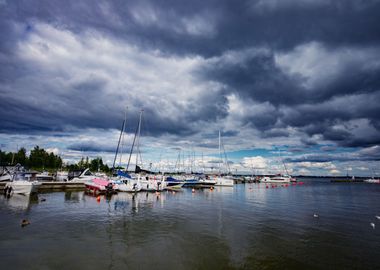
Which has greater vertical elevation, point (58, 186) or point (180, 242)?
point (58, 186)

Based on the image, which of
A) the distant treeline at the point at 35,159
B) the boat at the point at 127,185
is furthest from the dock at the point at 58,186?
the distant treeline at the point at 35,159

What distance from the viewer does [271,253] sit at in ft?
56.6

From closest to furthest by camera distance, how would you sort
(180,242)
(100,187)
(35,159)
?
(180,242) → (100,187) → (35,159)

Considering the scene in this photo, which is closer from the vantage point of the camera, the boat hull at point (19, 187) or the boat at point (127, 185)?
the boat hull at point (19, 187)

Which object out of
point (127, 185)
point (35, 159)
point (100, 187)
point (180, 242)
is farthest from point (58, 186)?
point (35, 159)

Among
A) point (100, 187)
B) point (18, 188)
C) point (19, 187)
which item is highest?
point (100, 187)

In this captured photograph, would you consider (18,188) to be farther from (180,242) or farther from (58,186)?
(180,242)

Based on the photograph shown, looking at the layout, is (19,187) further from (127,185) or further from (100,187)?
(127,185)

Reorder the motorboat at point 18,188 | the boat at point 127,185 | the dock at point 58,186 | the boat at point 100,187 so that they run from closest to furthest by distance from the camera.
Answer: the motorboat at point 18,188, the boat at point 100,187, the dock at point 58,186, the boat at point 127,185

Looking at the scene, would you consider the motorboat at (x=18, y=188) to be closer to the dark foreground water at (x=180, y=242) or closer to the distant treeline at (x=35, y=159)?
the dark foreground water at (x=180, y=242)

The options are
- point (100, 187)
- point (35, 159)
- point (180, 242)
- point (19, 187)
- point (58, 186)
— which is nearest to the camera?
point (180, 242)

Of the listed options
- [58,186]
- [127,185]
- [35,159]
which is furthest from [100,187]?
[35,159]

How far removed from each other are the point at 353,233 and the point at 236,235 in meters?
12.6

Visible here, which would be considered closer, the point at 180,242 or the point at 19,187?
the point at 180,242
